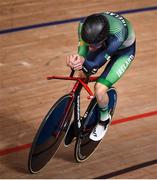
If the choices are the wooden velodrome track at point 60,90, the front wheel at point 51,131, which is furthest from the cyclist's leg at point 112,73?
the wooden velodrome track at point 60,90

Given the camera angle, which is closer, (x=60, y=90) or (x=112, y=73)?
(x=112, y=73)

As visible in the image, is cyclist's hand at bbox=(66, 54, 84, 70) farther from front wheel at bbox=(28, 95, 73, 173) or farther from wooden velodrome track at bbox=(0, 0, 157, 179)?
wooden velodrome track at bbox=(0, 0, 157, 179)

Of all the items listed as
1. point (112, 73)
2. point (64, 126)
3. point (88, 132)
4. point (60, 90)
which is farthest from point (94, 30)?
point (60, 90)

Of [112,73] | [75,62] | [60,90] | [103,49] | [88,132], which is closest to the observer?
[75,62]

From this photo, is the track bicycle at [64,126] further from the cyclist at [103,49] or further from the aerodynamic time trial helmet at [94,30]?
the aerodynamic time trial helmet at [94,30]

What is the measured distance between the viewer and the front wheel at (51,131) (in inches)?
180

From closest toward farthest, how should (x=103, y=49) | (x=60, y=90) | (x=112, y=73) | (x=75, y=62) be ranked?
(x=75, y=62) < (x=103, y=49) < (x=112, y=73) < (x=60, y=90)

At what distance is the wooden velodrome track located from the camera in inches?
200

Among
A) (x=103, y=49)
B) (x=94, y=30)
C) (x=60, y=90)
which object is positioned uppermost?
(x=94, y=30)

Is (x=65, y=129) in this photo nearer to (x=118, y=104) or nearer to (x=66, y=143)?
(x=66, y=143)

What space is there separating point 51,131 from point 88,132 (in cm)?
48

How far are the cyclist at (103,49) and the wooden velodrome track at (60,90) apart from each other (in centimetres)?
53

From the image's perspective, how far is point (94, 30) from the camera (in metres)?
4.27

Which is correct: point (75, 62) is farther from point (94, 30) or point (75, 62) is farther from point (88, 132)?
point (88, 132)
